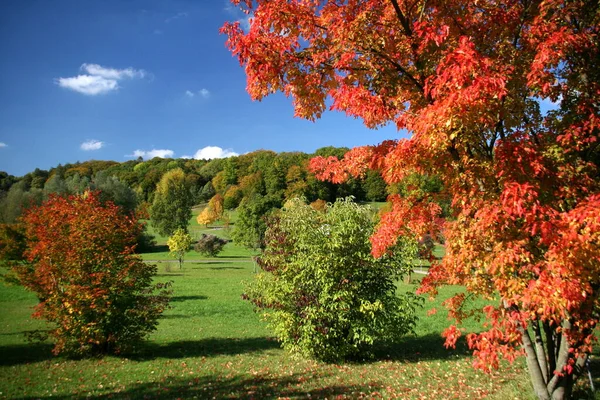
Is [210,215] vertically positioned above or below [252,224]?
above

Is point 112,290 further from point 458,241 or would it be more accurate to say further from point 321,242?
point 458,241

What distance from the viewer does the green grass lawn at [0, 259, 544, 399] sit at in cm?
791

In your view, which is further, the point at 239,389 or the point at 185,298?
the point at 185,298

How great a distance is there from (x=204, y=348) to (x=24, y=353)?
19.3 ft

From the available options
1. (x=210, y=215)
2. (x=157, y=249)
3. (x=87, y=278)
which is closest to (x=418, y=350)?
(x=87, y=278)

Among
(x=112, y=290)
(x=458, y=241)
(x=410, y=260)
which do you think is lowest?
(x=112, y=290)

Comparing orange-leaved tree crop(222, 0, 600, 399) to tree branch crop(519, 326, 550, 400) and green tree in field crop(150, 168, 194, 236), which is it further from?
green tree in field crop(150, 168, 194, 236)

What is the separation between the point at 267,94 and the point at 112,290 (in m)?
8.57

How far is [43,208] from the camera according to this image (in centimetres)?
1152

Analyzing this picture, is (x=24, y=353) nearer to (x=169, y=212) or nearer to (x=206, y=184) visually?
(x=169, y=212)

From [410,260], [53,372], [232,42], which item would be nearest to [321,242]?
[410,260]

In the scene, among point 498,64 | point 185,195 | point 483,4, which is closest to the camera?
point 498,64

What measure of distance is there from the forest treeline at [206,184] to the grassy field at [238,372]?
4.65m

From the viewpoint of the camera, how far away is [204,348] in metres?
12.9
